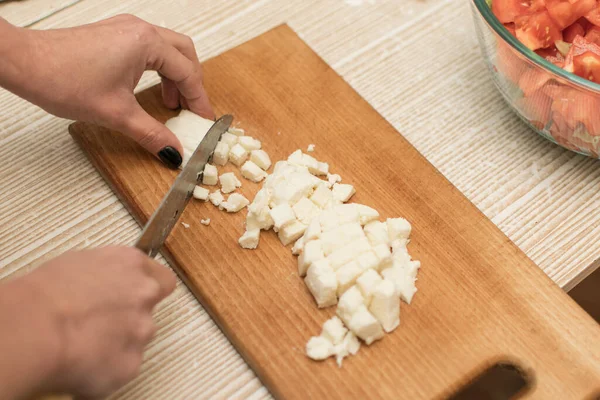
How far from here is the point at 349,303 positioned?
3.53 feet

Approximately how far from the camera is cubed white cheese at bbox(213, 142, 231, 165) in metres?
1.33

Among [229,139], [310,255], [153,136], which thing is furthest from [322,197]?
[153,136]

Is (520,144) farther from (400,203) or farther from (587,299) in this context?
(587,299)

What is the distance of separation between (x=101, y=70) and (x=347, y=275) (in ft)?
2.12

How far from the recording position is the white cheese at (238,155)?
4.35ft

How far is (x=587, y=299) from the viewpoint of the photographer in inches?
63.8

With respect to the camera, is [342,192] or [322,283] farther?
[342,192]

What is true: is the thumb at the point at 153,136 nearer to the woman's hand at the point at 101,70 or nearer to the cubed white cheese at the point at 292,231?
the woman's hand at the point at 101,70

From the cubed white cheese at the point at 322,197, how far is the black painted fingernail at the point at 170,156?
0.31 meters

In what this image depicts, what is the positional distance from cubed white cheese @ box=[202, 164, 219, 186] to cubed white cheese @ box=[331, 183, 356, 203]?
0.26 meters

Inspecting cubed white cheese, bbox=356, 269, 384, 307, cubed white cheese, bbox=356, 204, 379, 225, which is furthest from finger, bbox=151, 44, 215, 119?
cubed white cheese, bbox=356, 269, 384, 307

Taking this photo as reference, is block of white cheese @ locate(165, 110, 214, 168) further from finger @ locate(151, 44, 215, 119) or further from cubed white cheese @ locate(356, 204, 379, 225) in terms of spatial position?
cubed white cheese @ locate(356, 204, 379, 225)

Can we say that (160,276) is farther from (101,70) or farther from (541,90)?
(541,90)

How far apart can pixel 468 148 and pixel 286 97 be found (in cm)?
46
